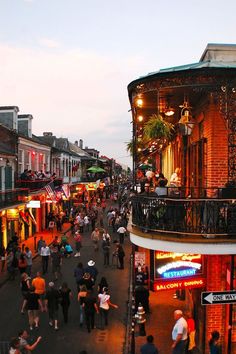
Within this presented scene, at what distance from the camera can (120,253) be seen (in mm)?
21422

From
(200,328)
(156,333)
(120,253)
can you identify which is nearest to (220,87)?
(200,328)

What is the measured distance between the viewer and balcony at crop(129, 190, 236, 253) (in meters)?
8.82

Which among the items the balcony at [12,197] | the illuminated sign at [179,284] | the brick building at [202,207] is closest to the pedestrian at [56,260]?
the balcony at [12,197]

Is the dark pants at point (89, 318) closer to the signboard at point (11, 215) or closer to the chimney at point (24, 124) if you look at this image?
the signboard at point (11, 215)

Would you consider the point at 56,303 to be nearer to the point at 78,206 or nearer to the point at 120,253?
the point at 120,253

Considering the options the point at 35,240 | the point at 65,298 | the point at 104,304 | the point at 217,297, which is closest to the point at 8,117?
the point at 35,240

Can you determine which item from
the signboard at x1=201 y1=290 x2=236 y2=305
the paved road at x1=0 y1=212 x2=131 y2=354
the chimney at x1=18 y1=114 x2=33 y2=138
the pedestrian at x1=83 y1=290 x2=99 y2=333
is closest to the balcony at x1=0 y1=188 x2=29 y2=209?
the paved road at x1=0 y1=212 x2=131 y2=354

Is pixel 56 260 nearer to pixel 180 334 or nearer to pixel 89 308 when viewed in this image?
pixel 89 308

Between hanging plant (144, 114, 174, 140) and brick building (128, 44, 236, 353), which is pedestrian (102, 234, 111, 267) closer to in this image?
brick building (128, 44, 236, 353)

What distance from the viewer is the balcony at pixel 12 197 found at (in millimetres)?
24048

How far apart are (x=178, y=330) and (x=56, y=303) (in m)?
5.01

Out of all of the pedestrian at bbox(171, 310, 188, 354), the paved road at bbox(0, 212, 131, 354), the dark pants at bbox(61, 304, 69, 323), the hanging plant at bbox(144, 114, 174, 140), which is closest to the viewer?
the pedestrian at bbox(171, 310, 188, 354)

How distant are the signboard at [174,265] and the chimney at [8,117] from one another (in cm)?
2415

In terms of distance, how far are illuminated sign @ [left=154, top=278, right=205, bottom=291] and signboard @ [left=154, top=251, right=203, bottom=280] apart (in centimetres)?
11
